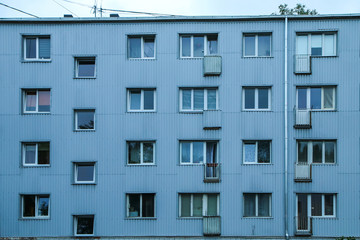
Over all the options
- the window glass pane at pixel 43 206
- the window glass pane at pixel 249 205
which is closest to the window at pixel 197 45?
the window glass pane at pixel 249 205

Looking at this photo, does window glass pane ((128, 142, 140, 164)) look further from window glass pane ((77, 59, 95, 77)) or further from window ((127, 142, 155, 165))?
window glass pane ((77, 59, 95, 77))

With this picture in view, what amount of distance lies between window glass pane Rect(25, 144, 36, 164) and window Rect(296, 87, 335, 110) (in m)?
14.9

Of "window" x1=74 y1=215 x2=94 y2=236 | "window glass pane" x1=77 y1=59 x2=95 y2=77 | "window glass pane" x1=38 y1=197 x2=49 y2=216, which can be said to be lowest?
"window" x1=74 y1=215 x2=94 y2=236

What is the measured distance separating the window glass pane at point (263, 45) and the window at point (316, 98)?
2.73 metres

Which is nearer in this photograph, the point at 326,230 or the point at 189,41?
the point at 326,230

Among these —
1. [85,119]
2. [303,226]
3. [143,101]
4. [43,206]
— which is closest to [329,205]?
[303,226]

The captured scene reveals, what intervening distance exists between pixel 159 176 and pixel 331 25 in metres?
12.6

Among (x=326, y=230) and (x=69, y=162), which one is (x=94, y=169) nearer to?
(x=69, y=162)

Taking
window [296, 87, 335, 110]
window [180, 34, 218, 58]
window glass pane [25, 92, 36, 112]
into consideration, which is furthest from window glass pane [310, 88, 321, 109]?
window glass pane [25, 92, 36, 112]

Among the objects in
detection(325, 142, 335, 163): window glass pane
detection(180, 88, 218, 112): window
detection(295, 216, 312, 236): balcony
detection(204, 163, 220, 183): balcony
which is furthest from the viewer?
detection(180, 88, 218, 112): window

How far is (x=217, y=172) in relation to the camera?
18.9 metres

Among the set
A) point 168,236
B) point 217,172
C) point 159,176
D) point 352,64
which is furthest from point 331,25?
point 168,236

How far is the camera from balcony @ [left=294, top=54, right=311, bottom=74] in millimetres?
18922

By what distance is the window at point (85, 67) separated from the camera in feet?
64.7
